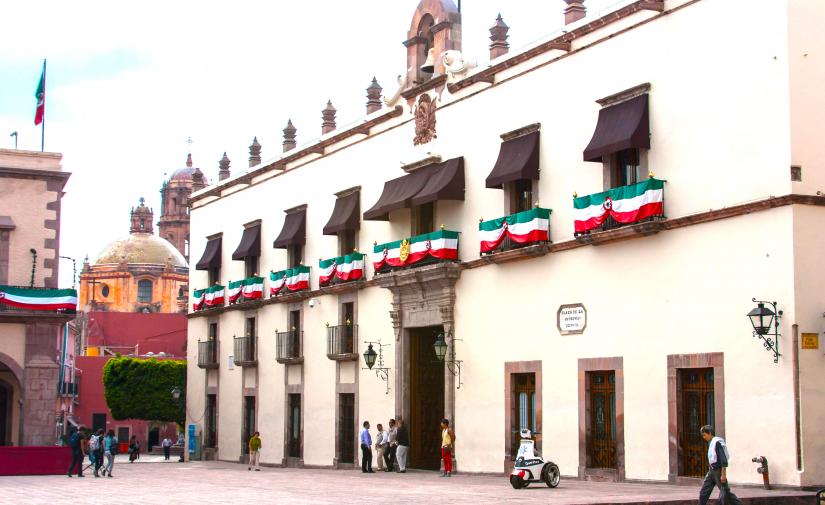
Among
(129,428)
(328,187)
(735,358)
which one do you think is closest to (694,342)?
(735,358)

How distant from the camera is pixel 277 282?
3750cm

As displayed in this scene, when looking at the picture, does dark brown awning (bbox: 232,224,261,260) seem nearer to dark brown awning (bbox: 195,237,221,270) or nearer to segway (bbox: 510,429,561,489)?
dark brown awning (bbox: 195,237,221,270)

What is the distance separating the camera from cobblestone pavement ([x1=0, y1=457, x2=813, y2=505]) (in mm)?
18625

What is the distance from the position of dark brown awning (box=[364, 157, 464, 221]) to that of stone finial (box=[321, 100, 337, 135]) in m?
5.62

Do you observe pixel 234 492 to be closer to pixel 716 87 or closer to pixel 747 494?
pixel 747 494

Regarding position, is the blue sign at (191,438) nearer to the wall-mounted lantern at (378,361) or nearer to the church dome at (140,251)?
the wall-mounted lantern at (378,361)

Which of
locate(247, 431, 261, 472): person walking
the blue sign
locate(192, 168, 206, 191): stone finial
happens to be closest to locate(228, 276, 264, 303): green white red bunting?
locate(247, 431, 261, 472): person walking

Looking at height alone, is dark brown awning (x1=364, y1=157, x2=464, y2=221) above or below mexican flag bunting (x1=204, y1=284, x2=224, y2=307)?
above

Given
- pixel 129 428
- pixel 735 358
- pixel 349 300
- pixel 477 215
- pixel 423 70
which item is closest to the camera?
pixel 735 358

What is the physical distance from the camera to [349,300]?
33.8 meters

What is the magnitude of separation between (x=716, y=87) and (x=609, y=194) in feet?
9.71

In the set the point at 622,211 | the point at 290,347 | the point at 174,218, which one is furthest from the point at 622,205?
the point at 174,218

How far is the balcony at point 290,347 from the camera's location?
119ft

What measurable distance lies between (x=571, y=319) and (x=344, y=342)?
10510mm
